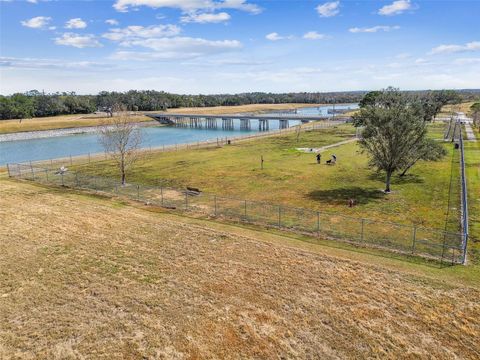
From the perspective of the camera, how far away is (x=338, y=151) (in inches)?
2313

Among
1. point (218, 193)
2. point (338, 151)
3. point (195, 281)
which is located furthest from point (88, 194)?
point (338, 151)

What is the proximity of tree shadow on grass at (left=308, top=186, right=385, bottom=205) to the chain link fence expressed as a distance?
4.18 metres

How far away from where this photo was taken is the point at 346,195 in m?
32.9

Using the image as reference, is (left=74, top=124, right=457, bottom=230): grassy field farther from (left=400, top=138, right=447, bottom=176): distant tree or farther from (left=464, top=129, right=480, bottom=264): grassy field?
(left=400, top=138, right=447, bottom=176): distant tree

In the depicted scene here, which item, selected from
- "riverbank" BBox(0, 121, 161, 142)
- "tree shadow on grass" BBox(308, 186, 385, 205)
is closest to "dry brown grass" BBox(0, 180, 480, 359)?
"tree shadow on grass" BBox(308, 186, 385, 205)

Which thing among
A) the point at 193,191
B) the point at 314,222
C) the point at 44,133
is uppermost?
the point at 44,133

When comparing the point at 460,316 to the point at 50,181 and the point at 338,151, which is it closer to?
the point at 50,181

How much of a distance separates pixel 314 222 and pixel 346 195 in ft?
27.3

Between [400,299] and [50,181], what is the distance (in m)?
37.4

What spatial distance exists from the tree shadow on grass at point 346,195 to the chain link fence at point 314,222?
4179 millimetres

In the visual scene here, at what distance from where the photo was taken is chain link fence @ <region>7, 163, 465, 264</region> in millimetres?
21328

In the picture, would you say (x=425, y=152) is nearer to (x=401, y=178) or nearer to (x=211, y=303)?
(x=401, y=178)

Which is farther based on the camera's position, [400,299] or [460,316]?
[400,299]

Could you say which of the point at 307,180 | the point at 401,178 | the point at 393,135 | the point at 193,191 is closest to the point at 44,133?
the point at 193,191
